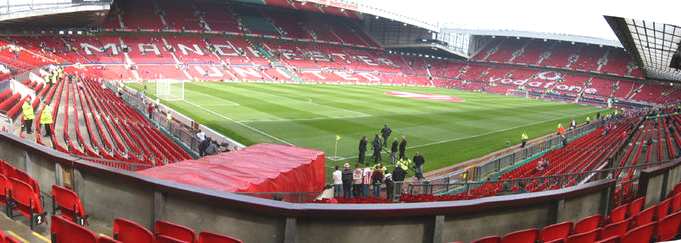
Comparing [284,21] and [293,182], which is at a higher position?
[284,21]

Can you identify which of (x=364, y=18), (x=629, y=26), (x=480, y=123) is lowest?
(x=480, y=123)

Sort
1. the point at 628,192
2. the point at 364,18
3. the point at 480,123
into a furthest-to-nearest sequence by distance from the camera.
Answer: the point at 364,18
the point at 480,123
the point at 628,192

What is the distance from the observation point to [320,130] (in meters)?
27.0

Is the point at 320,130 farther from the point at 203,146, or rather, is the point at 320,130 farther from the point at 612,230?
the point at 612,230

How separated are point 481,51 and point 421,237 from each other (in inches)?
3592

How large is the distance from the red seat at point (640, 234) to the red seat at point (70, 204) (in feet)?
18.8

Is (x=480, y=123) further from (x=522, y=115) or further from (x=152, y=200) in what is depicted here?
(x=152, y=200)

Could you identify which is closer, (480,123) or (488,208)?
(488,208)

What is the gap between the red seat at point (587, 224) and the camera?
5238 millimetres

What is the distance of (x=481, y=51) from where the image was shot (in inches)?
3565

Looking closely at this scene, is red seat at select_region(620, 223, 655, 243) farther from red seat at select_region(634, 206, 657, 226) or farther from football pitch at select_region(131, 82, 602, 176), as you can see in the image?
football pitch at select_region(131, 82, 602, 176)

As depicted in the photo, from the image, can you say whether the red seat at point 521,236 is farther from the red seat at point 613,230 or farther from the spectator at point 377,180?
the spectator at point 377,180

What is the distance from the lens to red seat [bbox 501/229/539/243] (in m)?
4.49

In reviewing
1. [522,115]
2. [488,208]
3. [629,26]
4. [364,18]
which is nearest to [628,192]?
[488,208]
